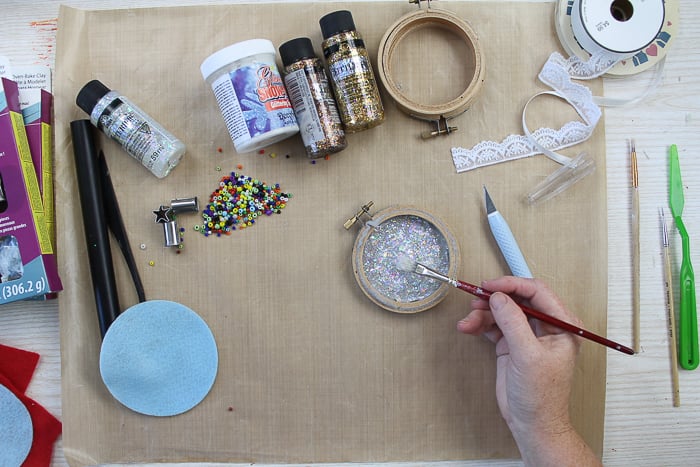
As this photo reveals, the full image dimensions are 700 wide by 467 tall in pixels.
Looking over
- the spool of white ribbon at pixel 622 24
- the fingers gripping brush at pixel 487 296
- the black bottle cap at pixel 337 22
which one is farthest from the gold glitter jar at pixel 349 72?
the spool of white ribbon at pixel 622 24

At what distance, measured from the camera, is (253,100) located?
795 millimetres

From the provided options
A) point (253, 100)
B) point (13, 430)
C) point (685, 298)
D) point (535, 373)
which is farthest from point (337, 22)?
point (13, 430)

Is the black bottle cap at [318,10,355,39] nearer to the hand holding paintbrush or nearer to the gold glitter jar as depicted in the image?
the gold glitter jar

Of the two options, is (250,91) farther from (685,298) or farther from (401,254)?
(685,298)

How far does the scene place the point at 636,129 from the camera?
909mm

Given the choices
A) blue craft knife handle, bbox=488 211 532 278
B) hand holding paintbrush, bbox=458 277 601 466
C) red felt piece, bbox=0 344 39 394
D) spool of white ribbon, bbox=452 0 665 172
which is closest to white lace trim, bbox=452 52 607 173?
spool of white ribbon, bbox=452 0 665 172

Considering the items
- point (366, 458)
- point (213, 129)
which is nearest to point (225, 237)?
point (213, 129)

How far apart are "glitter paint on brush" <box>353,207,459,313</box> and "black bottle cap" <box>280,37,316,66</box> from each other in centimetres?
28

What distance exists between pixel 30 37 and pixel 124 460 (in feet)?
2.55

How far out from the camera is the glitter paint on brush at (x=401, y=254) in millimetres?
859

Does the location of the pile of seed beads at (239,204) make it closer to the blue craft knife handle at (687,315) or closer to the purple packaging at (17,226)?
the purple packaging at (17,226)

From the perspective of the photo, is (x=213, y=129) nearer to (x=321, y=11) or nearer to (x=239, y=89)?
(x=239, y=89)

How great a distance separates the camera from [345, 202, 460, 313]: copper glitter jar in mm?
859

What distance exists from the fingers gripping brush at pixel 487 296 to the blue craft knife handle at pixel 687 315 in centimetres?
19
